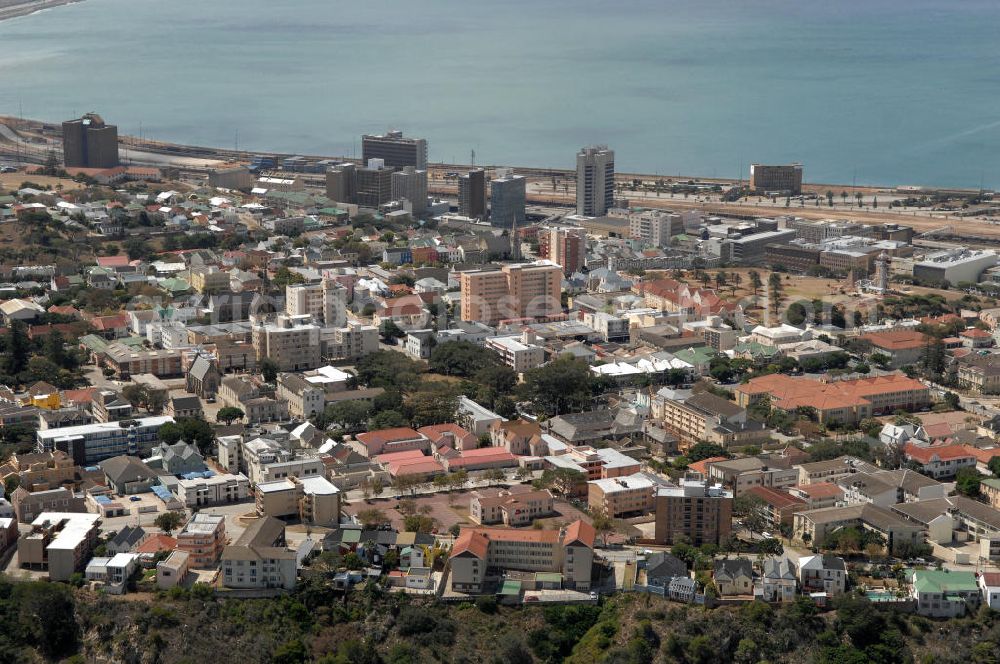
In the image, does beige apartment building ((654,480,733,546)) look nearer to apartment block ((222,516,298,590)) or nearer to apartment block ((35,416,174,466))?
apartment block ((222,516,298,590))

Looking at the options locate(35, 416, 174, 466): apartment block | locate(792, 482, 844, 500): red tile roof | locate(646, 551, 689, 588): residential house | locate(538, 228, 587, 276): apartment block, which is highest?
locate(538, 228, 587, 276): apartment block

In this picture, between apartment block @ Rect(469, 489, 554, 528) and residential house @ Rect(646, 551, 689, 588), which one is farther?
apartment block @ Rect(469, 489, 554, 528)

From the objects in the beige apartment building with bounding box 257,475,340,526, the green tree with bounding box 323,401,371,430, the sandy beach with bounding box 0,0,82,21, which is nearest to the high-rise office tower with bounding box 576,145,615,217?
Answer: the green tree with bounding box 323,401,371,430

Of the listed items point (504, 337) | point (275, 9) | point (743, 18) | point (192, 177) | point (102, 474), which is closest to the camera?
point (102, 474)

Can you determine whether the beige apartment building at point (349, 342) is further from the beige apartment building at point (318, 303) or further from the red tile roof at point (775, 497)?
the red tile roof at point (775, 497)

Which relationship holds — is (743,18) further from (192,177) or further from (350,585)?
(350,585)

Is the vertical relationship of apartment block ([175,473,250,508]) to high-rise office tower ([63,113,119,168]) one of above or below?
below

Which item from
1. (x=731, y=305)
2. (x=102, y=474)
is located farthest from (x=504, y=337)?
(x=102, y=474)

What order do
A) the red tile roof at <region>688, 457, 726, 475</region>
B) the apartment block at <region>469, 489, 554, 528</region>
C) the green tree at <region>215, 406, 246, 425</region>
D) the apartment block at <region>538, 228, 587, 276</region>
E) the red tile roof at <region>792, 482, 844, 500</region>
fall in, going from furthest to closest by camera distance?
1. the apartment block at <region>538, 228, 587, 276</region>
2. the green tree at <region>215, 406, 246, 425</region>
3. the red tile roof at <region>688, 457, 726, 475</region>
4. the red tile roof at <region>792, 482, 844, 500</region>
5. the apartment block at <region>469, 489, 554, 528</region>
